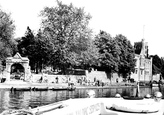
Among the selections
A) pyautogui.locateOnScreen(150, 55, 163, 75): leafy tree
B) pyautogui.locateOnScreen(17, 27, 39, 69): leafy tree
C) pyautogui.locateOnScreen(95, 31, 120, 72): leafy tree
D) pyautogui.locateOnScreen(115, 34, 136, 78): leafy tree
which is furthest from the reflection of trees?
pyautogui.locateOnScreen(150, 55, 163, 75): leafy tree

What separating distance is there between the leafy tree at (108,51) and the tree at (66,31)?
1311 cm

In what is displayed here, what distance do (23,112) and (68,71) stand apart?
54.2 meters

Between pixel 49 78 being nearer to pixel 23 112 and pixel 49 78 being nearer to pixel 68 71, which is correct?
pixel 68 71

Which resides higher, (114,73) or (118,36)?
(118,36)

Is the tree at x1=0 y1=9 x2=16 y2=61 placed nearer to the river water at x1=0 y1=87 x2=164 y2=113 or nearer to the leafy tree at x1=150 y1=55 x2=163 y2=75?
the river water at x1=0 y1=87 x2=164 y2=113

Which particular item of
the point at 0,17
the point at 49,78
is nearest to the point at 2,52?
the point at 0,17

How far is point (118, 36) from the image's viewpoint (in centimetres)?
7638

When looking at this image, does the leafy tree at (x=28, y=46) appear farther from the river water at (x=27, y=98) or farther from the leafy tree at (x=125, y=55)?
the river water at (x=27, y=98)

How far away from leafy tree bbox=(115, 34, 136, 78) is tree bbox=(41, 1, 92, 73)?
67.8ft

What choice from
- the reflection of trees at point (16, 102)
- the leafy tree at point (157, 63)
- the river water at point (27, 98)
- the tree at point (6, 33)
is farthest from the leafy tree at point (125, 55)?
the leafy tree at point (157, 63)

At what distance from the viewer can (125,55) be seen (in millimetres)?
75250

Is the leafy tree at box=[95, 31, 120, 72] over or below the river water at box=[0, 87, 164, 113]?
over

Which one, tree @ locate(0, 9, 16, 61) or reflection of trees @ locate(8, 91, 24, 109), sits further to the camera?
tree @ locate(0, 9, 16, 61)

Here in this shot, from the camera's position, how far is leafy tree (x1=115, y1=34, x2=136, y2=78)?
74.7 meters
